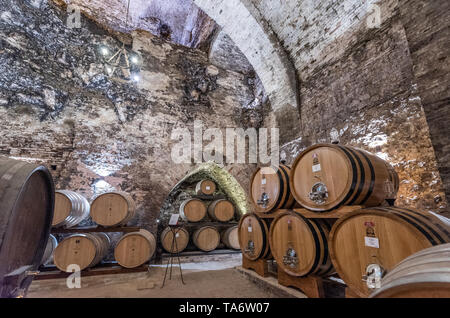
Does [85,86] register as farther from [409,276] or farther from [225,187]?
[409,276]

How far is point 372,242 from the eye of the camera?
171 centimetres

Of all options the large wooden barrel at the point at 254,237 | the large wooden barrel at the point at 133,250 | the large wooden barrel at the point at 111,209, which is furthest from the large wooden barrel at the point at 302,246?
the large wooden barrel at the point at 111,209

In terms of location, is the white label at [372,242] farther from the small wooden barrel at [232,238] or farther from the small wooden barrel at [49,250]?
the small wooden barrel at [49,250]

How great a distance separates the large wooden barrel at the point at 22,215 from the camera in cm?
116

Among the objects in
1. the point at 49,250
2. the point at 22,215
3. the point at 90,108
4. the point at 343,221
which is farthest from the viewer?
the point at 90,108

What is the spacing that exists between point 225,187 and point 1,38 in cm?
667

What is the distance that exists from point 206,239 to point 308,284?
3.62 meters

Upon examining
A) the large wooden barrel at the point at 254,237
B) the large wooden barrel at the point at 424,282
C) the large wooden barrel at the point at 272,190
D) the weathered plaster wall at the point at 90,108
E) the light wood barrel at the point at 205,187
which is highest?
the weathered plaster wall at the point at 90,108

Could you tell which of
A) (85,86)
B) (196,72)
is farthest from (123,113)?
(196,72)

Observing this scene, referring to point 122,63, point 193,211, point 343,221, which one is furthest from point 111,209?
point 122,63

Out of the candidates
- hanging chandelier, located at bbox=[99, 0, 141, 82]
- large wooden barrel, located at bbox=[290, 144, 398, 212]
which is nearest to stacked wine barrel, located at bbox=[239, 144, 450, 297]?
large wooden barrel, located at bbox=[290, 144, 398, 212]

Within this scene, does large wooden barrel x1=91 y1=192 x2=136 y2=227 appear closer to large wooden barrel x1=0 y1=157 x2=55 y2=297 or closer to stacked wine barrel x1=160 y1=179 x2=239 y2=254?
stacked wine barrel x1=160 y1=179 x2=239 y2=254

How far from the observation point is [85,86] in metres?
5.37

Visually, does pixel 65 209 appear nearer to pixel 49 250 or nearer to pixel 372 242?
pixel 49 250
